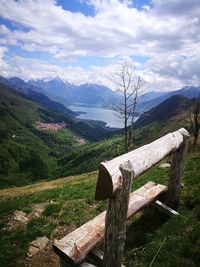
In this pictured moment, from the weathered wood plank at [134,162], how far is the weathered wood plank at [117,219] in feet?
0.65

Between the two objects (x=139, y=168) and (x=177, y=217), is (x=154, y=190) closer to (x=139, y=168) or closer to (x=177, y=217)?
(x=177, y=217)

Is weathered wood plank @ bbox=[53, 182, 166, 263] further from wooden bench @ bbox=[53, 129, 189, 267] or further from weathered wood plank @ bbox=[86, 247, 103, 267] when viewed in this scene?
weathered wood plank @ bbox=[86, 247, 103, 267]

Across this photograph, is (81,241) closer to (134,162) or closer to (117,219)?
(117,219)

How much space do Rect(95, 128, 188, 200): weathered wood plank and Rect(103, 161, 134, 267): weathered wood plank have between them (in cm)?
20

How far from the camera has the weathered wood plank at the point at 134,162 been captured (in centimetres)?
540

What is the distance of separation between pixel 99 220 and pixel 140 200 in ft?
6.72

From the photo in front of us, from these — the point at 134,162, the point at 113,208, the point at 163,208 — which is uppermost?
the point at 134,162

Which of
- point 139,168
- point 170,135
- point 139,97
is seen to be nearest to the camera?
point 139,168

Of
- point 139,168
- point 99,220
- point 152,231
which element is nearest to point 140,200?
point 152,231

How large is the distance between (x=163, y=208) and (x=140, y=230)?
1207mm

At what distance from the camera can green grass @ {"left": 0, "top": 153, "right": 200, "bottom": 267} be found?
7.75 meters

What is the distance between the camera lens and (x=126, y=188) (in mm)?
5773

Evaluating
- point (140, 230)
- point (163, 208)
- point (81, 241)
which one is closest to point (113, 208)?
point (81, 241)

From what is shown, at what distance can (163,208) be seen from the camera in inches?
392
